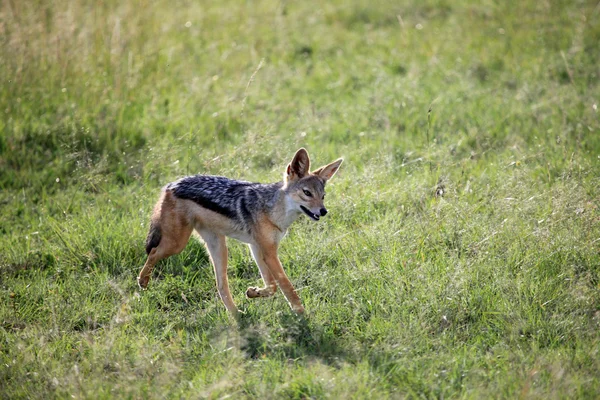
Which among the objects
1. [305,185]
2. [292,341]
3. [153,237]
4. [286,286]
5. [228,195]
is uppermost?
[305,185]

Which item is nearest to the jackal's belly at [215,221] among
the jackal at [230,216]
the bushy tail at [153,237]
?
the jackal at [230,216]

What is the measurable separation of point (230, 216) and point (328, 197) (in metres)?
1.62

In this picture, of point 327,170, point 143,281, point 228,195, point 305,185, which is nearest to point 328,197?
point 327,170

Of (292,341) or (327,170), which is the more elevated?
(327,170)

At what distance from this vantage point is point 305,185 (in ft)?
19.6

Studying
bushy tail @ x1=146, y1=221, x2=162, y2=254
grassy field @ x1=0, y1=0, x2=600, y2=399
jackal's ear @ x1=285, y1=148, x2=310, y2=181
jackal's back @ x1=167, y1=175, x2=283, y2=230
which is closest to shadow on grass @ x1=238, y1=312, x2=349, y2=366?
grassy field @ x1=0, y1=0, x2=600, y2=399

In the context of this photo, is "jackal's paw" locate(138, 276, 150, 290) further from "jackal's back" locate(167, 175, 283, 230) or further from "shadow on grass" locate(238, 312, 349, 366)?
"shadow on grass" locate(238, 312, 349, 366)

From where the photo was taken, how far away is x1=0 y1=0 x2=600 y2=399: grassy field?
16.1ft

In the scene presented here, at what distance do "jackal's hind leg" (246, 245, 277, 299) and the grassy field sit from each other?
0.11 metres

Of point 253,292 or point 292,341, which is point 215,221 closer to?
point 253,292

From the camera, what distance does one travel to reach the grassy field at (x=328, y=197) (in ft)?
16.1

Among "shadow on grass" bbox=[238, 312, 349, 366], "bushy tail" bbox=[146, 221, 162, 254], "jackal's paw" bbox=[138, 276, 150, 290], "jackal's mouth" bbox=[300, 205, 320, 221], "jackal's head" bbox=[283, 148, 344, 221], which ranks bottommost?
"shadow on grass" bbox=[238, 312, 349, 366]

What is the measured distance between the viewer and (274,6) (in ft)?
42.1

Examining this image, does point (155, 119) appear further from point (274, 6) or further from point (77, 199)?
point (274, 6)
